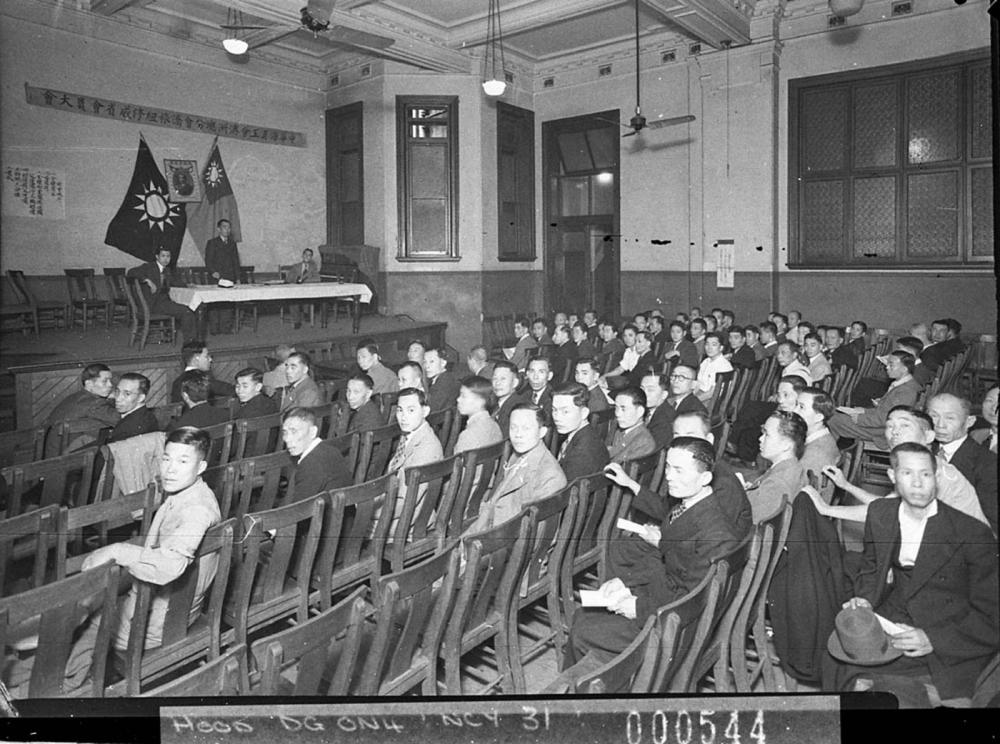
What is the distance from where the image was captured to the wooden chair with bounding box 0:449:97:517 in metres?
2.57

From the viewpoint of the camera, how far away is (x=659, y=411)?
400 cm

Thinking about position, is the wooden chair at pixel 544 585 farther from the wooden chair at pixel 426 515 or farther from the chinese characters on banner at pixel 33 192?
the chinese characters on banner at pixel 33 192

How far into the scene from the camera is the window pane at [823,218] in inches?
225

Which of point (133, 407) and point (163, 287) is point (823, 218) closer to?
point (163, 287)

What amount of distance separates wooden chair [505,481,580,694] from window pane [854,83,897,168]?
12.8 ft

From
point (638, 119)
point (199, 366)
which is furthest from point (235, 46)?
point (638, 119)

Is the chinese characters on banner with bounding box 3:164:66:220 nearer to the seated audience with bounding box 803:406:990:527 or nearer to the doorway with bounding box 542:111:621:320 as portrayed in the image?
the seated audience with bounding box 803:406:990:527

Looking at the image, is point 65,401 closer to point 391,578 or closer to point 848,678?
point 391,578

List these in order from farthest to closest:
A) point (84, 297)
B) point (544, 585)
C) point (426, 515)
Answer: point (84, 297) → point (426, 515) → point (544, 585)

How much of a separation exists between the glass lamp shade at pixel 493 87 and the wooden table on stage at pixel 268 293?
1.78 m

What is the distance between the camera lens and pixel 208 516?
2.42 metres

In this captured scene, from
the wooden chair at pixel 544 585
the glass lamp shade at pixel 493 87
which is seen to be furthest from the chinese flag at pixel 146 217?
the wooden chair at pixel 544 585

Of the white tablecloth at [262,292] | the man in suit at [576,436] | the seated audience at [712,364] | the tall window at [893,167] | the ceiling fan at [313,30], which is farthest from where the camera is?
the seated audience at [712,364]

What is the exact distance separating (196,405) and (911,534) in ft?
11.0
